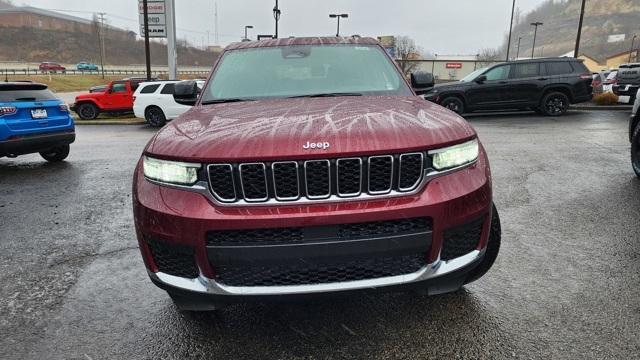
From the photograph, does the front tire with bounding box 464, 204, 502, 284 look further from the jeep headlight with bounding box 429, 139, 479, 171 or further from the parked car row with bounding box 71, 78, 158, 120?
the parked car row with bounding box 71, 78, 158, 120

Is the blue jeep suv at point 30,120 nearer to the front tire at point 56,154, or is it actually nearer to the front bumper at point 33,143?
the front bumper at point 33,143

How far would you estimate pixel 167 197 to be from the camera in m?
2.37

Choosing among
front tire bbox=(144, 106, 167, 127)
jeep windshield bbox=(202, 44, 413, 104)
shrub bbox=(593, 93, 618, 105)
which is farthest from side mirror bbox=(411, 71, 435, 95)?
shrub bbox=(593, 93, 618, 105)

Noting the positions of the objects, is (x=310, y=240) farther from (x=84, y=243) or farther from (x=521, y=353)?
(x=84, y=243)

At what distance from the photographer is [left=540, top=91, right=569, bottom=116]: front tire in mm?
15070

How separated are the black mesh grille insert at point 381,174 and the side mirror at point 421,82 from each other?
6.80 ft

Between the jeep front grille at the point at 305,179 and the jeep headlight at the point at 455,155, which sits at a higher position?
the jeep headlight at the point at 455,155

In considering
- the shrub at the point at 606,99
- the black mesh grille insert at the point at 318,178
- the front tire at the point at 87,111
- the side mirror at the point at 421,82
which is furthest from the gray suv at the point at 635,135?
the front tire at the point at 87,111

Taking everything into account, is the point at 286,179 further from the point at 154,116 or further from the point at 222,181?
the point at 154,116

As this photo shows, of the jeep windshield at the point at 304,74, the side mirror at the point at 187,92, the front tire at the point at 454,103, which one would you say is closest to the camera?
the jeep windshield at the point at 304,74

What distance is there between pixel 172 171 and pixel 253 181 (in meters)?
0.44

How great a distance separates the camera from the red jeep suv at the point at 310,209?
2.22 meters

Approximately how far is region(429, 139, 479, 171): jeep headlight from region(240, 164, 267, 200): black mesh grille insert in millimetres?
837

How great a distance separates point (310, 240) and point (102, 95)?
1972cm
